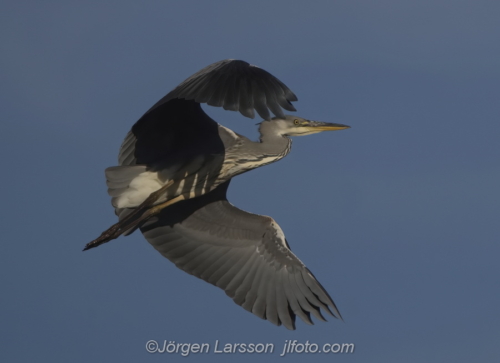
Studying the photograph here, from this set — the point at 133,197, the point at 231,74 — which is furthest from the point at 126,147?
the point at 231,74

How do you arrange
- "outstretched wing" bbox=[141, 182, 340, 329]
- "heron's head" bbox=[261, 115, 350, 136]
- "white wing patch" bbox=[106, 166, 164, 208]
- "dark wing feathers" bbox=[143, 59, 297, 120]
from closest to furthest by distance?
"dark wing feathers" bbox=[143, 59, 297, 120]
"white wing patch" bbox=[106, 166, 164, 208]
"outstretched wing" bbox=[141, 182, 340, 329]
"heron's head" bbox=[261, 115, 350, 136]

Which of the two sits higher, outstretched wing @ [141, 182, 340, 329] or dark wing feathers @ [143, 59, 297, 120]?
dark wing feathers @ [143, 59, 297, 120]

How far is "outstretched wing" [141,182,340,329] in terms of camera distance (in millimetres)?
9727

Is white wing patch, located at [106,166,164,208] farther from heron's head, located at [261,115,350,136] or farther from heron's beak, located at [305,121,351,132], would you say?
heron's beak, located at [305,121,351,132]

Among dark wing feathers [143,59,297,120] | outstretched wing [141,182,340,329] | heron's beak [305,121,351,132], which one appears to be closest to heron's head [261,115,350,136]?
heron's beak [305,121,351,132]

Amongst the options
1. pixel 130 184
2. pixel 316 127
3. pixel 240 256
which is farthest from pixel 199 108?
pixel 240 256

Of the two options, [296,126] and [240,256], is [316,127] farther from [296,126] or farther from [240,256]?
[240,256]

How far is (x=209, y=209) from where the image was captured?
10.3 metres

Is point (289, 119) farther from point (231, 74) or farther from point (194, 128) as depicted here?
point (231, 74)

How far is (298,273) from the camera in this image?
9.86 m

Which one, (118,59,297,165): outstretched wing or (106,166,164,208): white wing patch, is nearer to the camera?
(118,59,297,165): outstretched wing

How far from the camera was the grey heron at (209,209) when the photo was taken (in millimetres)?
9594

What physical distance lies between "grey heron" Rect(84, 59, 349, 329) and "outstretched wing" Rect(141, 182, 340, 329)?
0.01 metres

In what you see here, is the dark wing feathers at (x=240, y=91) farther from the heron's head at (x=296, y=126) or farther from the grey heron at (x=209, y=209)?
the heron's head at (x=296, y=126)
